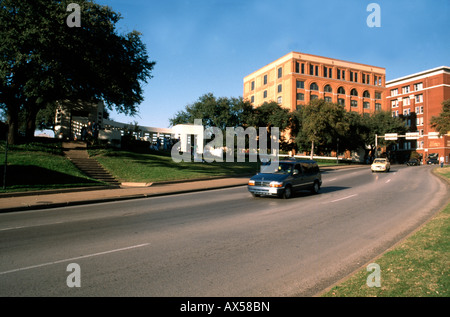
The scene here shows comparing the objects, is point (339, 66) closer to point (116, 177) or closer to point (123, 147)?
point (123, 147)

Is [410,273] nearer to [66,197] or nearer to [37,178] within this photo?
[66,197]

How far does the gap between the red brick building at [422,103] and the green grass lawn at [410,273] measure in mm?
75823

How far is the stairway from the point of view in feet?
64.1

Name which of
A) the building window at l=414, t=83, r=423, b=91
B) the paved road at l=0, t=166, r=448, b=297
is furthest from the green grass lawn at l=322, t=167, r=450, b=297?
the building window at l=414, t=83, r=423, b=91

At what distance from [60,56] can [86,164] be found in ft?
26.3

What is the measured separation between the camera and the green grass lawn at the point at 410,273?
12.9 feet

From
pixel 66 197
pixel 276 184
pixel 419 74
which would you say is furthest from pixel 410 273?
pixel 419 74

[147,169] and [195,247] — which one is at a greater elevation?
[147,169]

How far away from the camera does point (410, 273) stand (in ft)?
14.8

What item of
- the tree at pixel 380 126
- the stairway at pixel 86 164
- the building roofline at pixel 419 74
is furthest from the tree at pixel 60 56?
the building roofline at pixel 419 74

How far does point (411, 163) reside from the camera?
52969mm

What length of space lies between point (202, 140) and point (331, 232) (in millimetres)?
38608

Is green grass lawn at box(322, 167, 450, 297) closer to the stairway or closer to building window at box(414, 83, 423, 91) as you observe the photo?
the stairway

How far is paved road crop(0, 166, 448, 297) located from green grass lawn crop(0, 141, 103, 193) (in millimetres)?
5320
